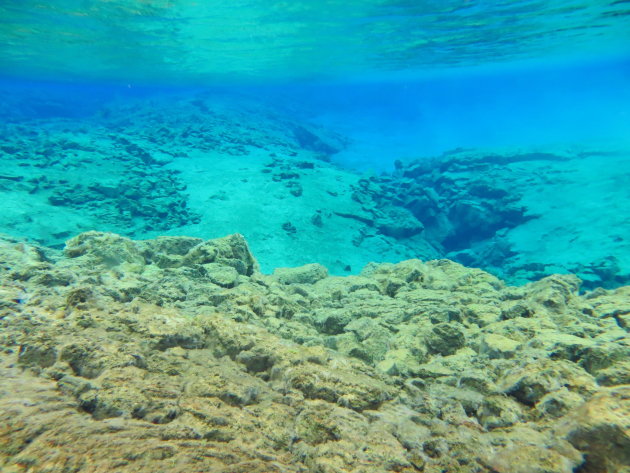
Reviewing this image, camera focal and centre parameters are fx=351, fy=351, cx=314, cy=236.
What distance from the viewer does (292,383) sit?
2359 millimetres

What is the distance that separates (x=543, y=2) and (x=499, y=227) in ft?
39.4

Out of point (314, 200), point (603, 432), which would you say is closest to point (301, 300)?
point (603, 432)

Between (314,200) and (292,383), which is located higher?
(292,383)

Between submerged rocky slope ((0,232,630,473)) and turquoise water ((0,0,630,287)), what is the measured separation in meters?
7.92

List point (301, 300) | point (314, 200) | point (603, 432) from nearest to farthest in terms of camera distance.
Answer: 1. point (603, 432)
2. point (301, 300)
3. point (314, 200)

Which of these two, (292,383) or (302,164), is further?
(302,164)

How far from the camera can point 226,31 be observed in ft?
84.2

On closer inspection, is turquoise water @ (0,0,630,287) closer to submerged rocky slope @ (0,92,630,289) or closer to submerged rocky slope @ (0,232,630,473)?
submerged rocky slope @ (0,92,630,289)

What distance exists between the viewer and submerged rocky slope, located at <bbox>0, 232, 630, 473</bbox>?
1.61 m

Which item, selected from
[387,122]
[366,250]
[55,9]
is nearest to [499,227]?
[366,250]

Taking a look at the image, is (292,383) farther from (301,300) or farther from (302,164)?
(302,164)

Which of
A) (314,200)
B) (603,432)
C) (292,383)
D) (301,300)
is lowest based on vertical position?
(314,200)

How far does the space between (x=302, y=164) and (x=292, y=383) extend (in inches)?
695

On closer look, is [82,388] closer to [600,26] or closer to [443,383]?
[443,383]
